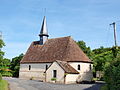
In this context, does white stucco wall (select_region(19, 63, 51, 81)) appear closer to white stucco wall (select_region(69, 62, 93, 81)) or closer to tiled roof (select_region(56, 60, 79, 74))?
tiled roof (select_region(56, 60, 79, 74))

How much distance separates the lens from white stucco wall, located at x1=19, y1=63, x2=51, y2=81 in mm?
35375

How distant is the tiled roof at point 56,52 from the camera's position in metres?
32.5

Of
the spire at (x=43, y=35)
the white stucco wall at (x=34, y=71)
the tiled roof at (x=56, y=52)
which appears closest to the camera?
the tiled roof at (x=56, y=52)

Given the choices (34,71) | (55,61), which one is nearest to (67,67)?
(55,61)

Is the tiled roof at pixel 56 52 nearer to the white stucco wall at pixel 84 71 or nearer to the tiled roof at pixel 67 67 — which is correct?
the white stucco wall at pixel 84 71

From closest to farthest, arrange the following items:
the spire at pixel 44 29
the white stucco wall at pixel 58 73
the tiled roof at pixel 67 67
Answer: the tiled roof at pixel 67 67 < the white stucco wall at pixel 58 73 < the spire at pixel 44 29

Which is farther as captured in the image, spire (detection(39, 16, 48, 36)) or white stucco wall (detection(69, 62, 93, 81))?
spire (detection(39, 16, 48, 36))

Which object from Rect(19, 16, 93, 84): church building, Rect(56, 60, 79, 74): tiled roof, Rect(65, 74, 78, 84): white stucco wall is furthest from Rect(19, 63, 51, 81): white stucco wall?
Rect(65, 74, 78, 84): white stucco wall

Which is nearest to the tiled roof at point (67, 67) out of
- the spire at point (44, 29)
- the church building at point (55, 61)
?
the church building at point (55, 61)

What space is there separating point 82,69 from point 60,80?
5.68m

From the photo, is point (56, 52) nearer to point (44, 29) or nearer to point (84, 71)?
point (84, 71)

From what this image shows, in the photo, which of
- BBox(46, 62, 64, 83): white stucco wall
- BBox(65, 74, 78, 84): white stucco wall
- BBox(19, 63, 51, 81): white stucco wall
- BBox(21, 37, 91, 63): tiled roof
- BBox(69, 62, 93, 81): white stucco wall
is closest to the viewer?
BBox(65, 74, 78, 84): white stucco wall

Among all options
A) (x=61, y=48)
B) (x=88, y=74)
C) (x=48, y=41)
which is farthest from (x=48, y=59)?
(x=88, y=74)

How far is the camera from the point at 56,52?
34844mm
